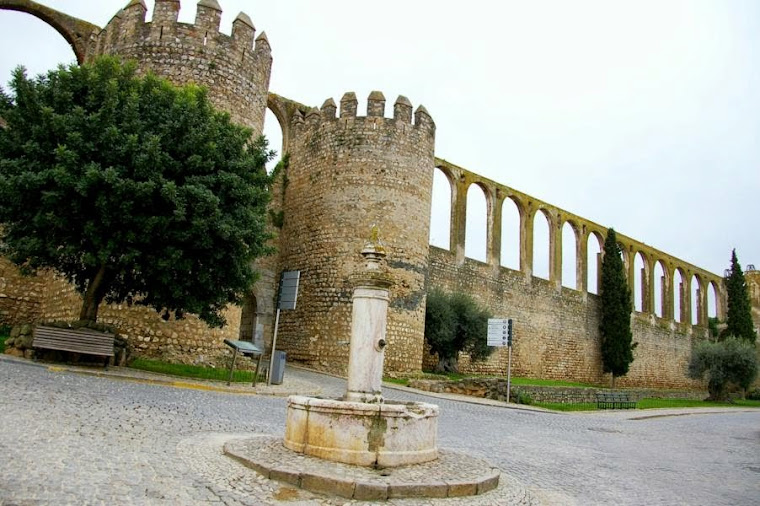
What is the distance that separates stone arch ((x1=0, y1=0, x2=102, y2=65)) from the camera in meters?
18.7

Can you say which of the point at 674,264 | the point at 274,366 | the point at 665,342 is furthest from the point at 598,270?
the point at 274,366

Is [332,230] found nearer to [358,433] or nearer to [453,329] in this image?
[453,329]

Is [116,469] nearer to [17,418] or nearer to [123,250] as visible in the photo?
[17,418]

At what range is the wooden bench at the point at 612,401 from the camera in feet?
64.8

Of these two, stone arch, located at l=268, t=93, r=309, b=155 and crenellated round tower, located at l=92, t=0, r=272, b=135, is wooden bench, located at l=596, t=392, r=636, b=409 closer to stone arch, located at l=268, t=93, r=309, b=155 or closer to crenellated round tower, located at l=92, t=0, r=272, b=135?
crenellated round tower, located at l=92, t=0, r=272, b=135

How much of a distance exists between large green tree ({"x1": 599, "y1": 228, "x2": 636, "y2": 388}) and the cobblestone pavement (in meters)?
20.3

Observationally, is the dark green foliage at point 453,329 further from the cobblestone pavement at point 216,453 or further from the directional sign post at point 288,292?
the directional sign post at point 288,292

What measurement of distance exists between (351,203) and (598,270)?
1997 centimetres

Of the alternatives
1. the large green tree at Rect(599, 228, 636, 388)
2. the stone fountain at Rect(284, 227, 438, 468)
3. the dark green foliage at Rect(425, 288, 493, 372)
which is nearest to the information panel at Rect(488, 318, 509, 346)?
the dark green foliage at Rect(425, 288, 493, 372)

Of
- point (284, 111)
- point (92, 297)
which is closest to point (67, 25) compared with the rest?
point (284, 111)

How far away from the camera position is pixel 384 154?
2011cm

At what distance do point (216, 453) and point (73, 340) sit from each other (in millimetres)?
6167

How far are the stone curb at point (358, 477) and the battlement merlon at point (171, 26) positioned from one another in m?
13.1

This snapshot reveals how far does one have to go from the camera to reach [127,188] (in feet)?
33.9
